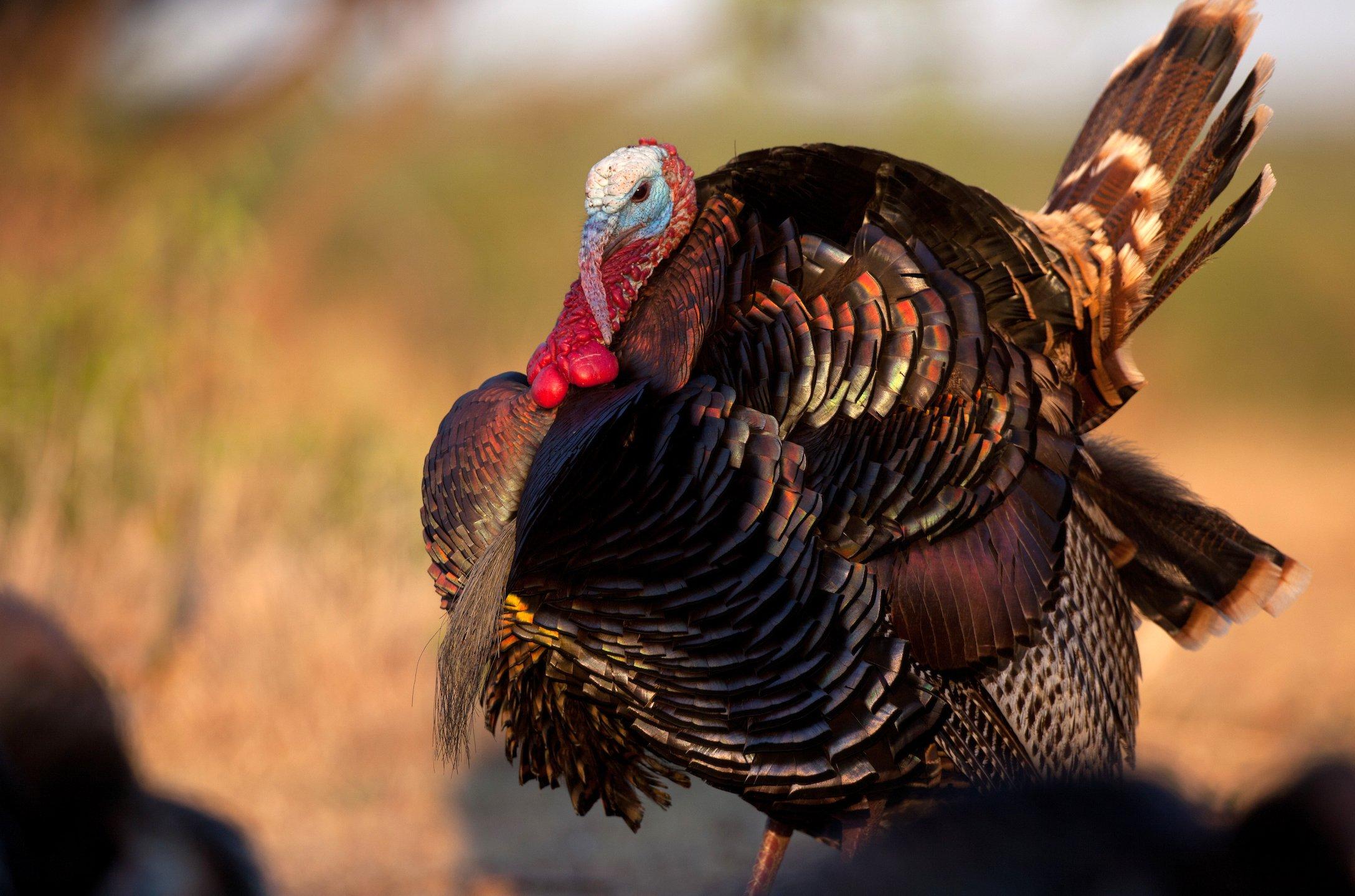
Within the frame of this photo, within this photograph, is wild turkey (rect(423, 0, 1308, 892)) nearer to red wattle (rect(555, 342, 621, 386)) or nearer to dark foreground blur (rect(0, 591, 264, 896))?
red wattle (rect(555, 342, 621, 386))

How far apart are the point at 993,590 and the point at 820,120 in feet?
51.5

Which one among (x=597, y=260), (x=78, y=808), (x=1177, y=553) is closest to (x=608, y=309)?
(x=597, y=260)

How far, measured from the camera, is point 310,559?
5578 mm

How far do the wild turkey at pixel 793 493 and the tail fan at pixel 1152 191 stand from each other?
0.01 meters

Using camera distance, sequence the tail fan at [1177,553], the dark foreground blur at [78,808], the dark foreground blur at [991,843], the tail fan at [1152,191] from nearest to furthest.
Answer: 1. the dark foreground blur at [991,843]
2. the dark foreground blur at [78,808]
3. the tail fan at [1152,191]
4. the tail fan at [1177,553]

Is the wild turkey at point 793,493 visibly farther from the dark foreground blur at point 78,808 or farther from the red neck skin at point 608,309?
the dark foreground blur at point 78,808

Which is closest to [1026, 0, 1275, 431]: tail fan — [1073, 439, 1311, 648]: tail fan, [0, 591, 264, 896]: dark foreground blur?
[1073, 439, 1311, 648]: tail fan

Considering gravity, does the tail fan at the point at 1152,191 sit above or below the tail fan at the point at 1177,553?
above

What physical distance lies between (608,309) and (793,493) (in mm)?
487

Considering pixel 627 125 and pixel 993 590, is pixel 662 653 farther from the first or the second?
pixel 627 125

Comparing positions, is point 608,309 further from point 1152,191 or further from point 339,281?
point 339,281

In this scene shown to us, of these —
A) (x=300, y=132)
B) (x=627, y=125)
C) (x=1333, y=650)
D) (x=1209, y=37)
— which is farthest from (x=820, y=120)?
(x=1209, y=37)

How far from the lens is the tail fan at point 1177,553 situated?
2.86 metres

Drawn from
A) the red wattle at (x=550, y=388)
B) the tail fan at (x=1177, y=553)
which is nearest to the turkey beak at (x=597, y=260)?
the red wattle at (x=550, y=388)
